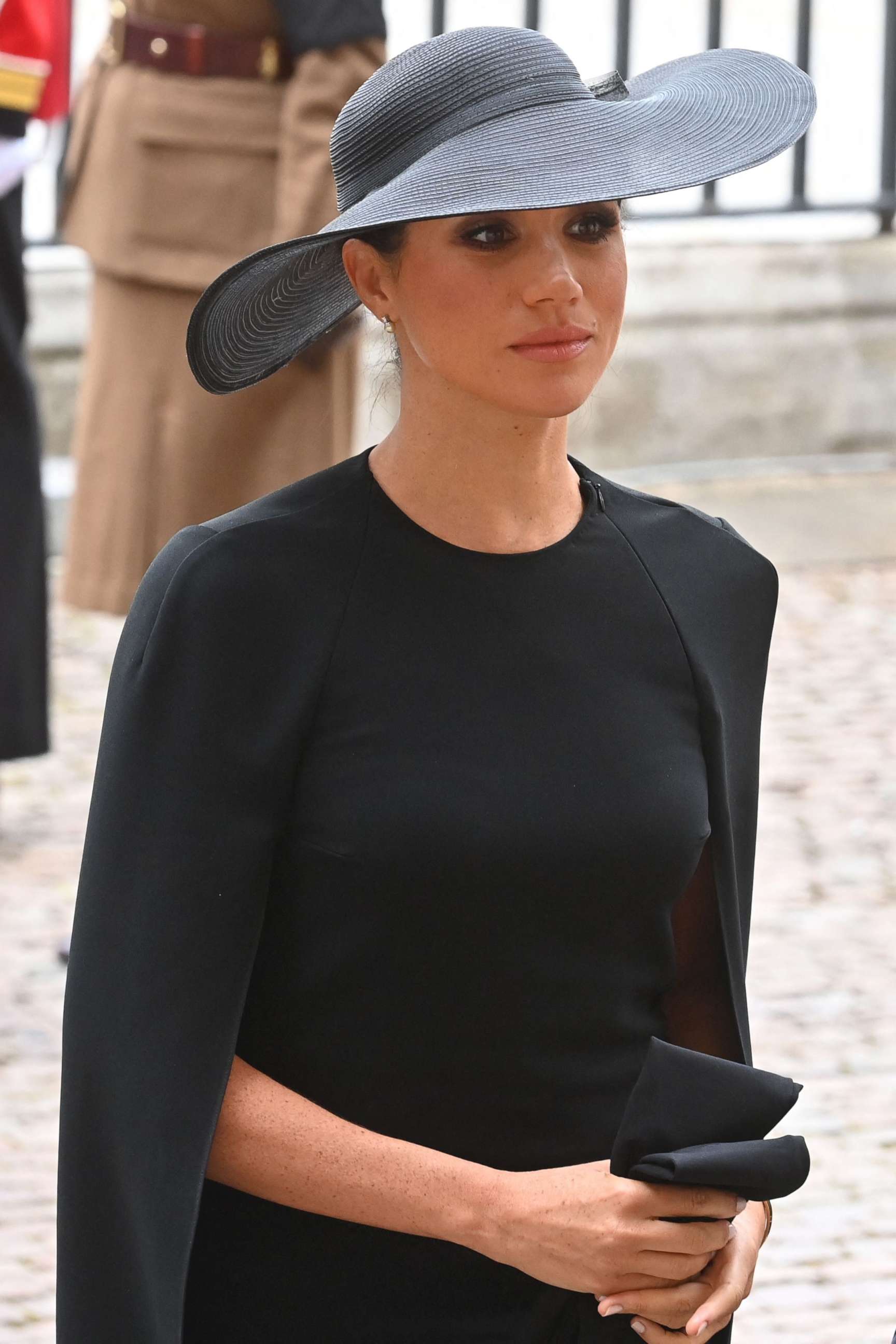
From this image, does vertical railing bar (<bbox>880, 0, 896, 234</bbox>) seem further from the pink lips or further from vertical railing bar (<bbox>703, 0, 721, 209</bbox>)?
the pink lips

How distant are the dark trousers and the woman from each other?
9.78ft

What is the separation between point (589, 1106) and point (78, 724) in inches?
162

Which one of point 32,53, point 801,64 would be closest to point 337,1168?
point 32,53

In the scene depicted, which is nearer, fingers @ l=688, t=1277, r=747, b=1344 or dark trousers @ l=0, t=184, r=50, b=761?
fingers @ l=688, t=1277, r=747, b=1344

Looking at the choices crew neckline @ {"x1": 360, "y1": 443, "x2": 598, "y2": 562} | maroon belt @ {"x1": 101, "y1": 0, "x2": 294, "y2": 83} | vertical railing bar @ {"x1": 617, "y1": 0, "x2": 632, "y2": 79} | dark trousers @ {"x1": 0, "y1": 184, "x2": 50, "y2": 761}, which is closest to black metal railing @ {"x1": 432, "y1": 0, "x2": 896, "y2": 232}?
vertical railing bar @ {"x1": 617, "y1": 0, "x2": 632, "y2": 79}

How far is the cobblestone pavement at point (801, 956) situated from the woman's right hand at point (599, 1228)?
160 centimetres

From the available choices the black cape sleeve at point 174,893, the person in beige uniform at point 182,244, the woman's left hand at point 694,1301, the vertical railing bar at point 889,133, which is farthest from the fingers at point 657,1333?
the vertical railing bar at point 889,133

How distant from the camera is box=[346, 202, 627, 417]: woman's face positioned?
185 centimetres

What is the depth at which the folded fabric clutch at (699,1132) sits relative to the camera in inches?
70.2

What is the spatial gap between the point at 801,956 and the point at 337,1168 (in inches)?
114

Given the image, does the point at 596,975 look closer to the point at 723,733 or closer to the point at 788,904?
the point at 723,733

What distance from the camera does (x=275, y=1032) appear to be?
76.0 inches

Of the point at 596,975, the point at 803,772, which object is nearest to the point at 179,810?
the point at 596,975

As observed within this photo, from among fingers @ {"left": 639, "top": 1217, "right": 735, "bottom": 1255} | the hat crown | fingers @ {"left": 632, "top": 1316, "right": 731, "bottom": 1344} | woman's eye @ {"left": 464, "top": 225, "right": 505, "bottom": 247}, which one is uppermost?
the hat crown
